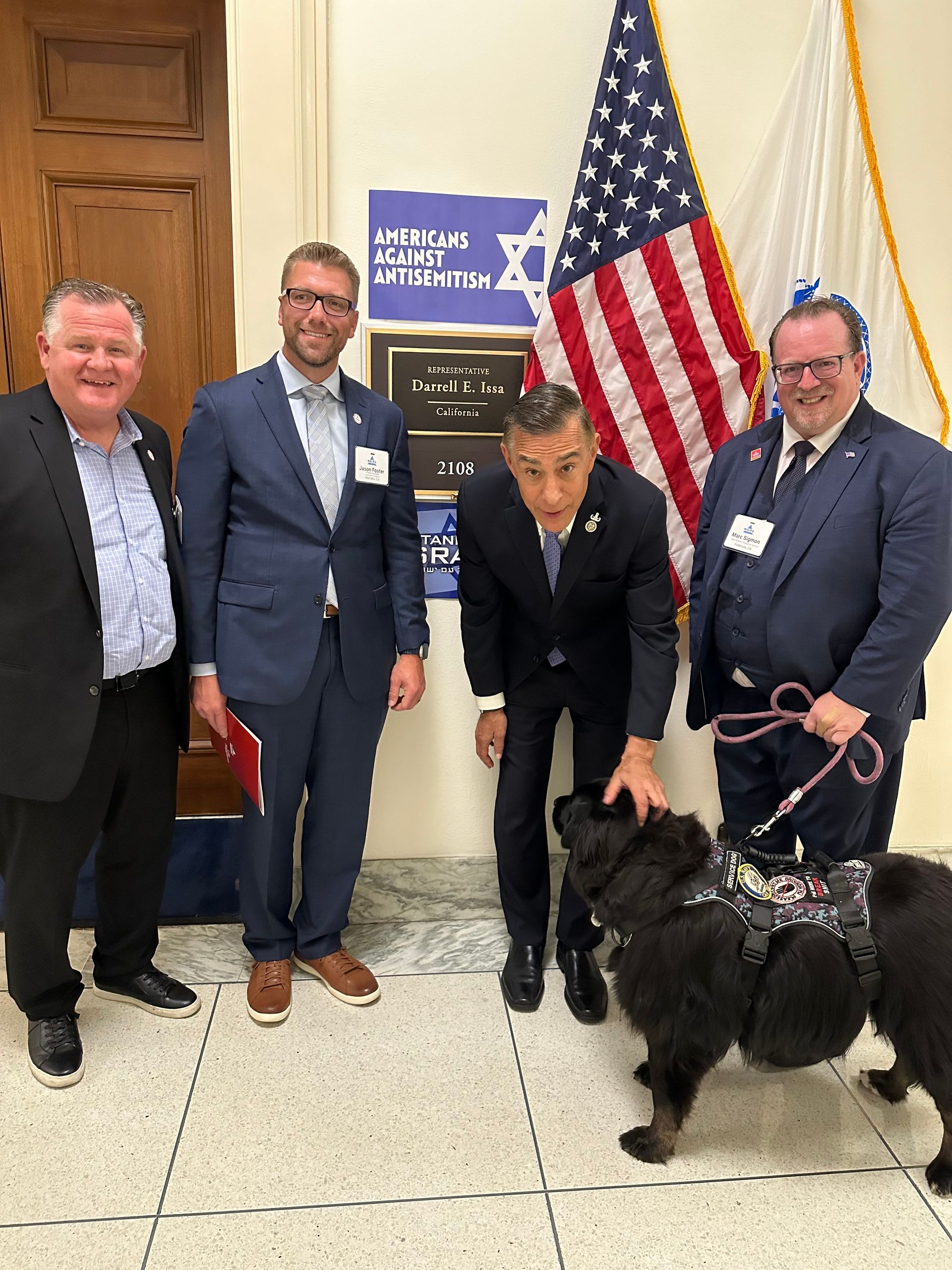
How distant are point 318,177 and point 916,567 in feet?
6.03

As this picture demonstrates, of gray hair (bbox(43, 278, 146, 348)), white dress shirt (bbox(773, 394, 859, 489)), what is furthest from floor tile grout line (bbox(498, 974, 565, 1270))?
gray hair (bbox(43, 278, 146, 348))

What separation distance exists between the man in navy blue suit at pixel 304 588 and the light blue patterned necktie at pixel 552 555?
36cm

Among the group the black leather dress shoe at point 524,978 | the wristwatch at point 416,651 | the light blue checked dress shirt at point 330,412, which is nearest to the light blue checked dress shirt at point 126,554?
the light blue checked dress shirt at point 330,412

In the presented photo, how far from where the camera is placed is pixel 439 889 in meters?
2.81

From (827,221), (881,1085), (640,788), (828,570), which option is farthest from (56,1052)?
(827,221)

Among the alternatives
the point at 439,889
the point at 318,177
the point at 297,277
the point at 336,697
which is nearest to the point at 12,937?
the point at 336,697

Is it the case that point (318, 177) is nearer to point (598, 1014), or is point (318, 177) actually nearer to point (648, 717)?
point (648, 717)

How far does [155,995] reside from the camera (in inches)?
89.7

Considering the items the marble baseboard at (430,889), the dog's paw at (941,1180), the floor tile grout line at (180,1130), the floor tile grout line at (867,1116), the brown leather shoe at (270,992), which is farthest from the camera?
Answer: the marble baseboard at (430,889)

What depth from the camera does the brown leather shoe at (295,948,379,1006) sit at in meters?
2.34

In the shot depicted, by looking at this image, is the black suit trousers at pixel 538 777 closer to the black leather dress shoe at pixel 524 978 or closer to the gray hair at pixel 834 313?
the black leather dress shoe at pixel 524 978

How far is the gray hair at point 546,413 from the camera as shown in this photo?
1.83 meters

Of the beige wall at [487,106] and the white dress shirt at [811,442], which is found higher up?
the beige wall at [487,106]

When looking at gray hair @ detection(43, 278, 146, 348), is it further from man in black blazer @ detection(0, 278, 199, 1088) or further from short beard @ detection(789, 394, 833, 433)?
short beard @ detection(789, 394, 833, 433)
